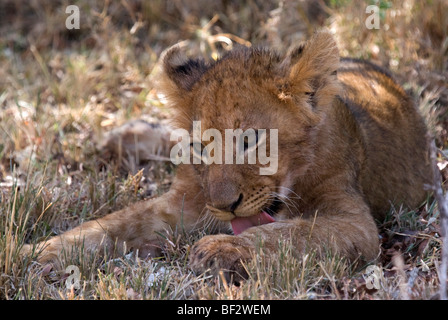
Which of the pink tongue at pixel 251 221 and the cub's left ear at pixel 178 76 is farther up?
the cub's left ear at pixel 178 76

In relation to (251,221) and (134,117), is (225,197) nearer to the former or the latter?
(251,221)

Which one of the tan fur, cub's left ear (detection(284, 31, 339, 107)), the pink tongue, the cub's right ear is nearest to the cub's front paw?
the tan fur

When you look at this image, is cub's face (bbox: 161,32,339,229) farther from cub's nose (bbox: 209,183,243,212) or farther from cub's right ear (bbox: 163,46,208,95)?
cub's right ear (bbox: 163,46,208,95)

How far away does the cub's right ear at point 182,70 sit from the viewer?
378cm

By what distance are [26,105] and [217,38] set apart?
185 centimetres

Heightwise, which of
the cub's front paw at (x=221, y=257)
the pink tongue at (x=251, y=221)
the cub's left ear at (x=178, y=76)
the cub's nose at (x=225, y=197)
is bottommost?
the cub's front paw at (x=221, y=257)

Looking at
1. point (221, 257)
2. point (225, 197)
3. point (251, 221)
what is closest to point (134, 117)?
point (251, 221)

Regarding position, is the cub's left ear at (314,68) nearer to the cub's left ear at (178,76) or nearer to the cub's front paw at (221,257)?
the cub's left ear at (178,76)

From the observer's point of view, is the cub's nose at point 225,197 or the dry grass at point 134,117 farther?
the cub's nose at point 225,197

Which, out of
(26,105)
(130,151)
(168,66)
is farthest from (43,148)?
(168,66)

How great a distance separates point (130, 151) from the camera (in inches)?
210

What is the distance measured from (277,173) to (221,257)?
1.83ft

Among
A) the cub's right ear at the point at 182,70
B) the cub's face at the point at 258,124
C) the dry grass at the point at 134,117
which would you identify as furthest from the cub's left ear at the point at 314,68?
the dry grass at the point at 134,117
